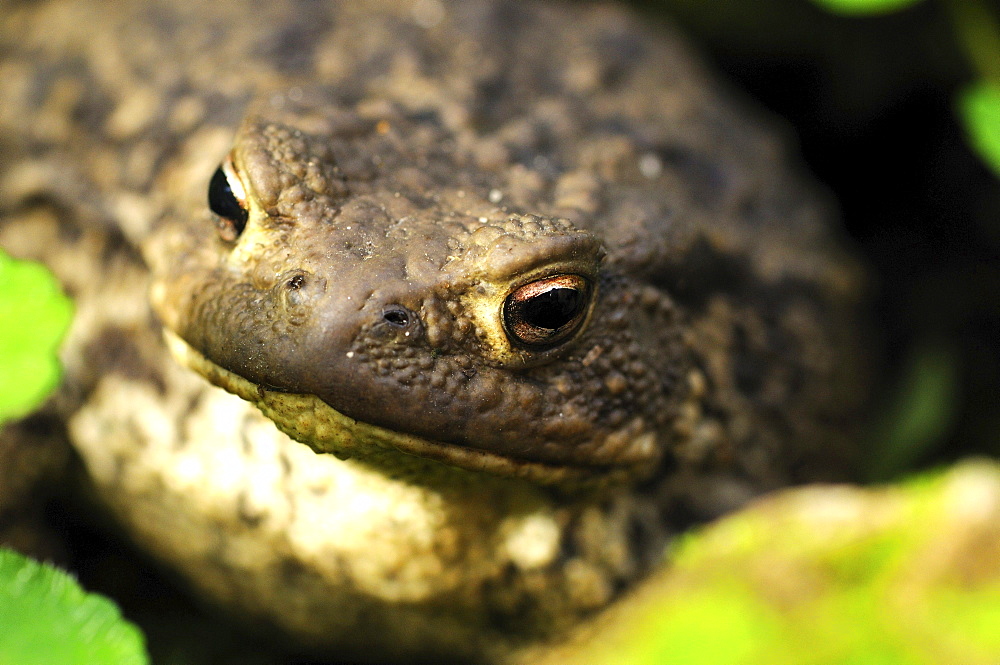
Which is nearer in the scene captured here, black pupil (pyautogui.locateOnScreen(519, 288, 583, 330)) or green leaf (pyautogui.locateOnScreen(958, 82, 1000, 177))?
black pupil (pyautogui.locateOnScreen(519, 288, 583, 330))

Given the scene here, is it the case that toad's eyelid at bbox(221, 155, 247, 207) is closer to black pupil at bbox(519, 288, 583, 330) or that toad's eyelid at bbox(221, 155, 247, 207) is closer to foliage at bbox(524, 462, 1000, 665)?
black pupil at bbox(519, 288, 583, 330)

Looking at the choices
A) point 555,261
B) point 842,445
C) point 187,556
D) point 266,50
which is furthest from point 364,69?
point 842,445

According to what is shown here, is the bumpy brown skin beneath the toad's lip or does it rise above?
above

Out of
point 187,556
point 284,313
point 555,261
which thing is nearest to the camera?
point 284,313

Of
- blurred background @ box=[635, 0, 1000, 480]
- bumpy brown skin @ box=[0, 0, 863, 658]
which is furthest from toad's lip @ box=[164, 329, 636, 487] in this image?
blurred background @ box=[635, 0, 1000, 480]

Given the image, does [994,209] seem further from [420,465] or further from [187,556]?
[187,556]

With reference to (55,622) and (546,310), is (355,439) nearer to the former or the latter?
Answer: (546,310)
